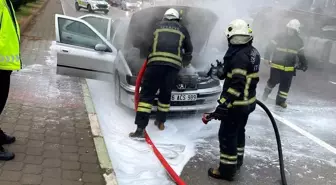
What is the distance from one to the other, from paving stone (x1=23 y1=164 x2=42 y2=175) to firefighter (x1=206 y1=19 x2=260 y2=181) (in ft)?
6.20

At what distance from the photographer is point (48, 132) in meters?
4.75

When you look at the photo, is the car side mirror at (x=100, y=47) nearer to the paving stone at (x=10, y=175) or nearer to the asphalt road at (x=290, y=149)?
the asphalt road at (x=290, y=149)

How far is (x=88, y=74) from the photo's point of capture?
6.71m

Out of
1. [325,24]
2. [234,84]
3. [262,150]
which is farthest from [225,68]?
[325,24]

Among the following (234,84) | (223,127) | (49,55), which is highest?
(234,84)

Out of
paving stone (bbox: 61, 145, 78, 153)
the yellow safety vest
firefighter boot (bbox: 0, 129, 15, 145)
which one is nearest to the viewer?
the yellow safety vest

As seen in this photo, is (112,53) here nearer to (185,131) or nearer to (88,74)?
(88,74)

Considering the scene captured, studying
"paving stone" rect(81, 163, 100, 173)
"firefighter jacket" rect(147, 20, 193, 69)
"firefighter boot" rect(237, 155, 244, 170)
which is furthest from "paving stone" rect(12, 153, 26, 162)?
"firefighter boot" rect(237, 155, 244, 170)

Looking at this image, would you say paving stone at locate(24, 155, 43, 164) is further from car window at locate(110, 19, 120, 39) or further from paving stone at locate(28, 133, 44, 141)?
car window at locate(110, 19, 120, 39)

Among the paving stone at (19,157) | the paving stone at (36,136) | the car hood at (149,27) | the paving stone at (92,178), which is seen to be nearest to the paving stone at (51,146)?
the paving stone at (36,136)

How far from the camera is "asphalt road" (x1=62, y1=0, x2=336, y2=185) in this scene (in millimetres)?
4480

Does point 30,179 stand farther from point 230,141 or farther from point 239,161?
point 239,161

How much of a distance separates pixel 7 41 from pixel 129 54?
130 inches

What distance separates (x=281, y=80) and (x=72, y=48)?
4049 millimetres
